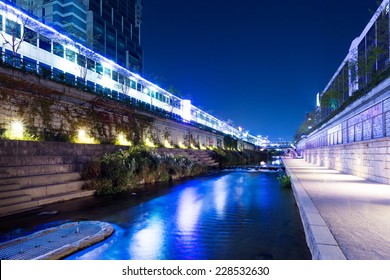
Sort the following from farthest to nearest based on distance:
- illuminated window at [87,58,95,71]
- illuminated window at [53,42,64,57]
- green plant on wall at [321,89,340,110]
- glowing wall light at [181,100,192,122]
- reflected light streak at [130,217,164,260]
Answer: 1. glowing wall light at [181,100,192,122]
2. illuminated window at [87,58,95,71]
3. green plant on wall at [321,89,340,110]
4. illuminated window at [53,42,64,57]
5. reflected light streak at [130,217,164,260]

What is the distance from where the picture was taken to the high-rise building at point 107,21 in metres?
76.0

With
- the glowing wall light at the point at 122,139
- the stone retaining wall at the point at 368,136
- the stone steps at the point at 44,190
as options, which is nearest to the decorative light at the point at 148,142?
the glowing wall light at the point at 122,139

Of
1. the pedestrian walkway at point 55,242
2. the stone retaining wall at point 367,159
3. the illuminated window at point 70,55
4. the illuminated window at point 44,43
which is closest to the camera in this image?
the pedestrian walkway at point 55,242

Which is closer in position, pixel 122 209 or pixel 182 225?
pixel 182 225

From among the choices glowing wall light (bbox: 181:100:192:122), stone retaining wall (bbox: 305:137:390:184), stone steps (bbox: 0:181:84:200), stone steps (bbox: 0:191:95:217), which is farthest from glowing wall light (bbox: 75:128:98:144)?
glowing wall light (bbox: 181:100:192:122)

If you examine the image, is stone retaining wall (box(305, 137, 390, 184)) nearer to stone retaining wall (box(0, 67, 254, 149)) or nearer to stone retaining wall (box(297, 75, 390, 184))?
stone retaining wall (box(297, 75, 390, 184))

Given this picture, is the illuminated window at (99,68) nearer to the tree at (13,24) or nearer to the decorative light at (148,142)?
the tree at (13,24)

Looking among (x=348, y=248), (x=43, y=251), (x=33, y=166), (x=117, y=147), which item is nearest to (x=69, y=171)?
(x=33, y=166)

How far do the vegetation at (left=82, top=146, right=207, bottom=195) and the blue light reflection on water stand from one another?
123 inches

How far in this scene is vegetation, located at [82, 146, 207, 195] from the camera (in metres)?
14.1

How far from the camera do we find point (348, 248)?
4.49 meters

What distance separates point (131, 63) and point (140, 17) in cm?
3239

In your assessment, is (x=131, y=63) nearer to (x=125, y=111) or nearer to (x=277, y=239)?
(x=125, y=111)

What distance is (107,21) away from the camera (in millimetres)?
96125
